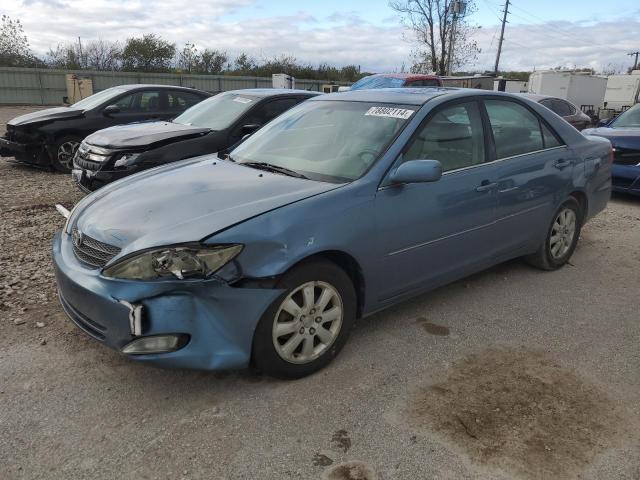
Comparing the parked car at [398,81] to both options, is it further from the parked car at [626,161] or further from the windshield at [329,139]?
the windshield at [329,139]

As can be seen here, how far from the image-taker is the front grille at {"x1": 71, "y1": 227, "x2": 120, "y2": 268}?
2861 mm

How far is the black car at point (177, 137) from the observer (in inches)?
240

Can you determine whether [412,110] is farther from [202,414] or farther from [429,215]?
[202,414]

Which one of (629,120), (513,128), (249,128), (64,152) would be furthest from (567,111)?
(64,152)

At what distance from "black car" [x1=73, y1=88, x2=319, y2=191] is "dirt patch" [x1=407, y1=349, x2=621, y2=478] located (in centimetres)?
351

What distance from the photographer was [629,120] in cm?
917

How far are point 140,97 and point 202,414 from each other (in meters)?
7.75

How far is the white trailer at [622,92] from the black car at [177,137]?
2174 centimetres

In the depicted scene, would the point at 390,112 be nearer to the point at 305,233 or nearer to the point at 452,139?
the point at 452,139

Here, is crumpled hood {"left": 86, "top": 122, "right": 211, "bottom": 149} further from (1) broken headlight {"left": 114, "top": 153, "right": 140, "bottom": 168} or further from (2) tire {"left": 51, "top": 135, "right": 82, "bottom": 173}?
(2) tire {"left": 51, "top": 135, "right": 82, "bottom": 173}

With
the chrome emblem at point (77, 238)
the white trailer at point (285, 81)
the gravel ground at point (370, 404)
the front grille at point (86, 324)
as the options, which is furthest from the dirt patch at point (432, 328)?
the white trailer at point (285, 81)

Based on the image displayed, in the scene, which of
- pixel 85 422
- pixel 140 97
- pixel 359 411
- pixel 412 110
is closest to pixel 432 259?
pixel 412 110

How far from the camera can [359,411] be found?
9.12 ft

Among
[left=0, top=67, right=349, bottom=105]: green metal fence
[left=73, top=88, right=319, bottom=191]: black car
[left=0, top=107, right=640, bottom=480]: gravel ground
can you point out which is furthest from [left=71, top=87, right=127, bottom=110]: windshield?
[left=0, top=67, right=349, bottom=105]: green metal fence
